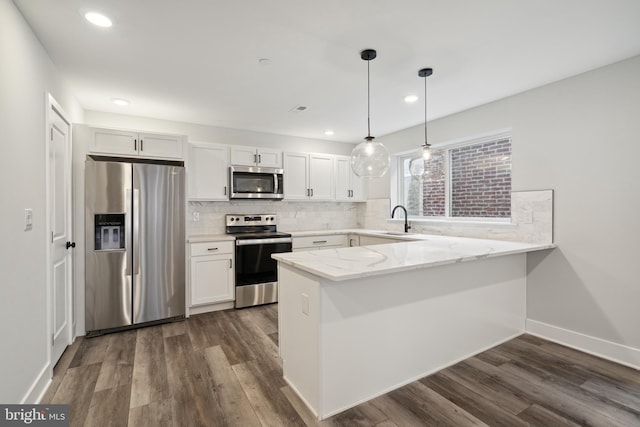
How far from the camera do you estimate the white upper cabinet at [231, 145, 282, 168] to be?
408cm

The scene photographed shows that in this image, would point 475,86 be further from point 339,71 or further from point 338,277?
point 338,277

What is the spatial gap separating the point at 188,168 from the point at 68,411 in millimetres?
2611

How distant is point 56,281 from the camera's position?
2443mm

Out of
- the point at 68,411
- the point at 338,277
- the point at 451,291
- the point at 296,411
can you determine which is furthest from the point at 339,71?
the point at 68,411

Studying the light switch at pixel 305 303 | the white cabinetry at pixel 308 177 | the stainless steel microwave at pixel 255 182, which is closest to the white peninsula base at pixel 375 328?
the light switch at pixel 305 303

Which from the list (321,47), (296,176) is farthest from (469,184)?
(321,47)

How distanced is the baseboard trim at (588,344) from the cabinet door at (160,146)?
424cm

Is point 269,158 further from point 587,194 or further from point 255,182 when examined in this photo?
point 587,194

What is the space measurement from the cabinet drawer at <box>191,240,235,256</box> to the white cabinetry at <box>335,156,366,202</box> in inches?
79.3

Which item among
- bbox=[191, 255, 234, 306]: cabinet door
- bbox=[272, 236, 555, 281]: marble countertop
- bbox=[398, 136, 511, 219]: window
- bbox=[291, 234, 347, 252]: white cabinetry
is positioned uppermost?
bbox=[398, 136, 511, 219]: window

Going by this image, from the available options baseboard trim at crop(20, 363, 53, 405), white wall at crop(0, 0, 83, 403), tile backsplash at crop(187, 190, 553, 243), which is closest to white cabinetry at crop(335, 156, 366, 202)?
tile backsplash at crop(187, 190, 553, 243)

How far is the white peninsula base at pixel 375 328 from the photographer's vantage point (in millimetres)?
1801

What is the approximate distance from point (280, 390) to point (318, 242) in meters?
2.52

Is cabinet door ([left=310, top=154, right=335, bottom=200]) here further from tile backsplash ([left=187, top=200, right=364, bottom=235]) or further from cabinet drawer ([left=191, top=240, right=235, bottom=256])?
cabinet drawer ([left=191, top=240, right=235, bottom=256])
